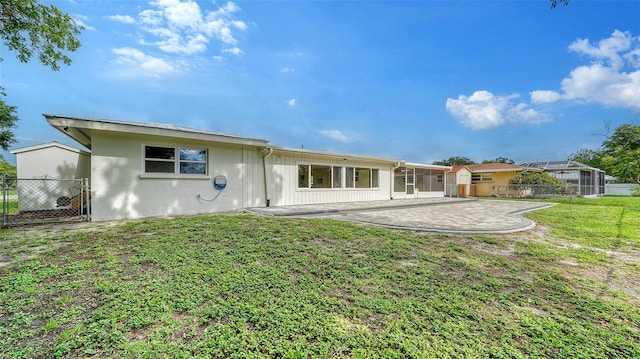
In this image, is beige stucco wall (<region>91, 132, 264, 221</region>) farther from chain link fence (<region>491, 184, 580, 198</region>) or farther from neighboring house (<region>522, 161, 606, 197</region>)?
neighboring house (<region>522, 161, 606, 197</region>)

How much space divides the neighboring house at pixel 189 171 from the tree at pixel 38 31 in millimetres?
3178

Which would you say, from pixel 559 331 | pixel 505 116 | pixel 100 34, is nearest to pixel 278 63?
pixel 100 34

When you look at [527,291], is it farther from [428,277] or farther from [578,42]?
[578,42]

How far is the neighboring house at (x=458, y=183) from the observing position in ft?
66.4

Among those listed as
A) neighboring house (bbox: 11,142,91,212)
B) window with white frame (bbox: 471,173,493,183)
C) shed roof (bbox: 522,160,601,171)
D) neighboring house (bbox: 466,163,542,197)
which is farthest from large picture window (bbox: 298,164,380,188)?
shed roof (bbox: 522,160,601,171)

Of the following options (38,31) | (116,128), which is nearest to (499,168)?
(116,128)

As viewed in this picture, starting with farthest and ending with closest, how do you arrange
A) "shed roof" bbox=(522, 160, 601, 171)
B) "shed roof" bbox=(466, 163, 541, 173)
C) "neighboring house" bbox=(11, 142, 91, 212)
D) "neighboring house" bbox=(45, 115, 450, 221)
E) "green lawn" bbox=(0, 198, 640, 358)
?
"shed roof" bbox=(522, 160, 601, 171)
"shed roof" bbox=(466, 163, 541, 173)
"neighboring house" bbox=(11, 142, 91, 212)
"neighboring house" bbox=(45, 115, 450, 221)
"green lawn" bbox=(0, 198, 640, 358)

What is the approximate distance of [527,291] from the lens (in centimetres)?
291

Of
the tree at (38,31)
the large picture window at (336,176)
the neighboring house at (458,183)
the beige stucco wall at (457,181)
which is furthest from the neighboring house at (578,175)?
the tree at (38,31)

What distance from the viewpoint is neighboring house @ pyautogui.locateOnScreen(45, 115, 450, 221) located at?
6.63m

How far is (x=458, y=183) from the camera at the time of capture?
20.9m

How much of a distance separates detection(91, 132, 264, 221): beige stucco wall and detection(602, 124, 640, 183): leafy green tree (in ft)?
49.4

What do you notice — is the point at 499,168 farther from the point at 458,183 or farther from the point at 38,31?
the point at 38,31

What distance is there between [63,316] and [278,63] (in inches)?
553
